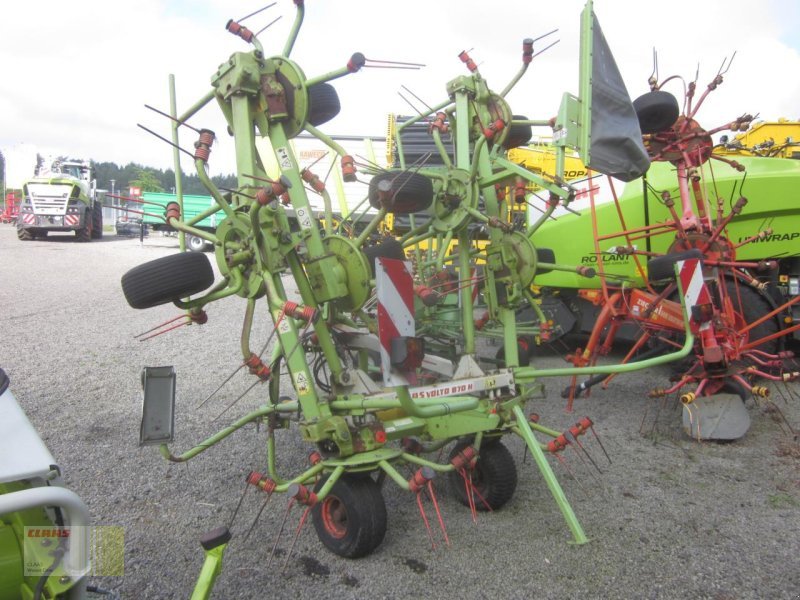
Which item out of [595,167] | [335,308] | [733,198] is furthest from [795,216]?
[335,308]

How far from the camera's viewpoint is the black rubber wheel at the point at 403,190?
9.99 ft

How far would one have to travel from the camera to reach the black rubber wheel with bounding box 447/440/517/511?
3.12m

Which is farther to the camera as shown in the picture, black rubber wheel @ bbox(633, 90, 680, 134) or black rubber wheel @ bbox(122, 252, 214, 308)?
black rubber wheel @ bbox(633, 90, 680, 134)

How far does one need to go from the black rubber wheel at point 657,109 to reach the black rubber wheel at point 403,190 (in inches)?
82.5

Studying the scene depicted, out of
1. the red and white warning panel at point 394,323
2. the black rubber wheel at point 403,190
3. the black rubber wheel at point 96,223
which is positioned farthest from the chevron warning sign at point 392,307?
the black rubber wheel at point 96,223

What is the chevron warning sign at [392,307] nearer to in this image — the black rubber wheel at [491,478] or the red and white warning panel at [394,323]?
the red and white warning panel at [394,323]

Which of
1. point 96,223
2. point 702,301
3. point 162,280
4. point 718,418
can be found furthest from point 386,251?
point 96,223

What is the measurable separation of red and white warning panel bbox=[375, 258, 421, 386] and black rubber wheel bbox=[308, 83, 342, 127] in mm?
1305

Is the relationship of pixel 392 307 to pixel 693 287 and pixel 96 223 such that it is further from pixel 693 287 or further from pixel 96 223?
pixel 96 223

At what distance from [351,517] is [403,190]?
5.41 feet

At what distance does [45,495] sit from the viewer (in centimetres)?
128

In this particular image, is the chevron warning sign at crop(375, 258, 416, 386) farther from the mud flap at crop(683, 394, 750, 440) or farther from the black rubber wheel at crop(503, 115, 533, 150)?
the mud flap at crop(683, 394, 750, 440)

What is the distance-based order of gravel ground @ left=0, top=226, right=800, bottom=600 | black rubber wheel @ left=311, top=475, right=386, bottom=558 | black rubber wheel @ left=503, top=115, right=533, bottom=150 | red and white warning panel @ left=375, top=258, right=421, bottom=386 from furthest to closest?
black rubber wheel @ left=503, top=115, right=533, bottom=150 < black rubber wheel @ left=311, top=475, right=386, bottom=558 < gravel ground @ left=0, top=226, right=800, bottom=600 < red and white warning panel @ left=375, top=258, right=421, bottom=386

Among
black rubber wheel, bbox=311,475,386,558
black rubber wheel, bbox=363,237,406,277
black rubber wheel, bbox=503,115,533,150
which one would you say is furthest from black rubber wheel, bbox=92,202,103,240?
black rubber wheel, bbox=311,475,386,558
